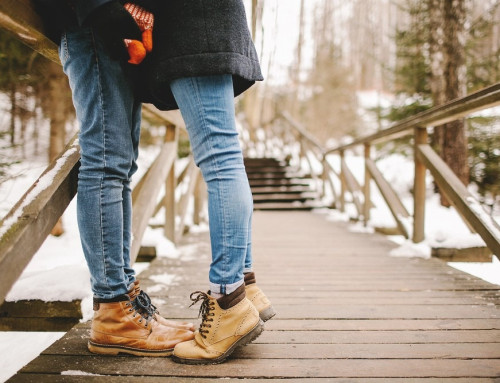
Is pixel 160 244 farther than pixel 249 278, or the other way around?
pixel 160 244

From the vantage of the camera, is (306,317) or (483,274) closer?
(306,317)

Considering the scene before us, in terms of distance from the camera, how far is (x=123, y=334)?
3.69 ft

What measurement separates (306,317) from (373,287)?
1.83ft

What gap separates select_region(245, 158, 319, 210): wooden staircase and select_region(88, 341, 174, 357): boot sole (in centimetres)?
481

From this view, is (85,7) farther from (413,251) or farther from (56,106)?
(56,106)

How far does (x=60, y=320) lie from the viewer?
4.71 feet

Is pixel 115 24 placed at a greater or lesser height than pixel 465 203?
greater

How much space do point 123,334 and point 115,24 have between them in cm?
86

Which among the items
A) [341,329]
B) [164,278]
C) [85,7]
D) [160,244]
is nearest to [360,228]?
[160,244]

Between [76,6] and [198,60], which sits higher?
[76,6]

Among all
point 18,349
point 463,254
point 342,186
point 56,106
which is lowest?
point 18,349

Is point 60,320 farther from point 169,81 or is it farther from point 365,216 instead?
point 365,216

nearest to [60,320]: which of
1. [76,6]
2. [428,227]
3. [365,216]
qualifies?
[76,6]

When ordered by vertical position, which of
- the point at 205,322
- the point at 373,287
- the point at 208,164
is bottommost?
the point at 373,287
